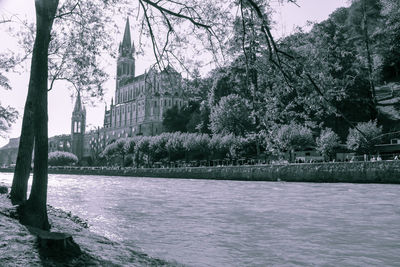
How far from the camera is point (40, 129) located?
6961mm

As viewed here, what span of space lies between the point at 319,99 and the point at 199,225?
21.0 feet

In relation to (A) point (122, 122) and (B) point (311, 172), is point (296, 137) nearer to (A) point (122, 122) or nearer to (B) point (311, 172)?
(B) point (311, 172)

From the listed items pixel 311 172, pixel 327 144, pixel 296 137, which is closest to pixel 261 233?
pixel 311 172

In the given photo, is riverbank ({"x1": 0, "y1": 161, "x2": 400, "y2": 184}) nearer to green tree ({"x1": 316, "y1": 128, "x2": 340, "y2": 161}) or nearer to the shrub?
green tree ({"x1": 316, "y1": 128, "x2": 340, "y2": 161})

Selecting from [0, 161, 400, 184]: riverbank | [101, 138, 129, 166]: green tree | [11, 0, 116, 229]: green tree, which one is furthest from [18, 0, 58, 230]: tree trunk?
[101, 138, 129, 166]: green tree

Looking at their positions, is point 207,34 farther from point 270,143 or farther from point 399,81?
point 399,81

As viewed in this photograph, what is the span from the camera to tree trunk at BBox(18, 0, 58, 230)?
22.9ft

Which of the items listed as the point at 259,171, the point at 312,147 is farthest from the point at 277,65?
the point at 312,147

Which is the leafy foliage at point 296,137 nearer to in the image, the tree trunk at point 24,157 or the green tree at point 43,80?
the green tree at point 43,80

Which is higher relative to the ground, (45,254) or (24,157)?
(24,157)

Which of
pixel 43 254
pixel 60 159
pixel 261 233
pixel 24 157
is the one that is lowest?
pixel 261 233

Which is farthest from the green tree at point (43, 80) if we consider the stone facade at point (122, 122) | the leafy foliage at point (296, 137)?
the stone facade at point (122, 122)

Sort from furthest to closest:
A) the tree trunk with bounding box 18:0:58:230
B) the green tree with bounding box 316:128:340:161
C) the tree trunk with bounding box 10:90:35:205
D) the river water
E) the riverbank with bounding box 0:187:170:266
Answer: the green tree with bounding box 316:128:340:161
the tree trunk with bounding box 10:90:35:205
the river water
the tree trunk with bounding box 18:0:58:230
the riverbank with bounding box 0:187:170:266

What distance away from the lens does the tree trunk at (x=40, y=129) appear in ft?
22.9
